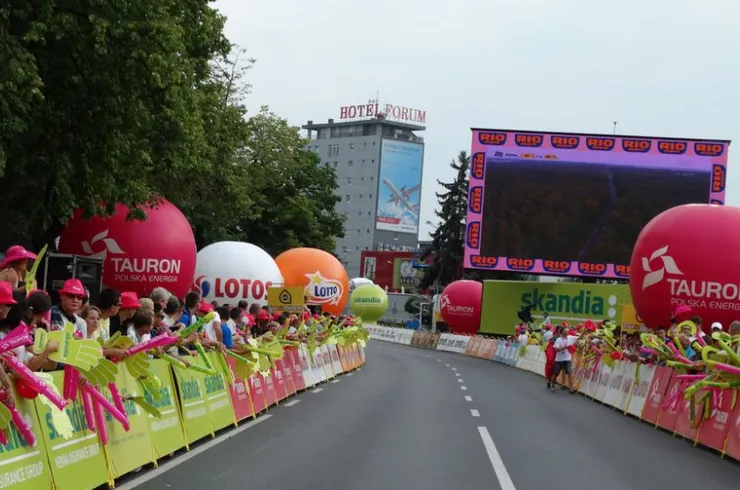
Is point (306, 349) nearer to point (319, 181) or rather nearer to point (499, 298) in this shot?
point (499, 298)

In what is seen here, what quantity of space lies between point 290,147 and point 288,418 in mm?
39107

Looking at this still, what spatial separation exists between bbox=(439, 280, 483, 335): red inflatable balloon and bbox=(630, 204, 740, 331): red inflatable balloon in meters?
34.2

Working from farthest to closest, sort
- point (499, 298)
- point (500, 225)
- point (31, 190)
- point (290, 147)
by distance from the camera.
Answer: point (290, 147), point (499, 298), point (500, 225), point (31, 190)

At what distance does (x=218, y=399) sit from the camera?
13531mm

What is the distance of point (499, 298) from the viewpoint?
4912 centimetres

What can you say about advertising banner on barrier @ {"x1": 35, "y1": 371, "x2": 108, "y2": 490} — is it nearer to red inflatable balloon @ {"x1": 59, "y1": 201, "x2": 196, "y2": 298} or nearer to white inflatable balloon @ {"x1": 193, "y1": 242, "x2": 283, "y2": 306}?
red inflatable balloon @ {"x1": 59, "y1": 201, "x2": 196, "y2": 298}

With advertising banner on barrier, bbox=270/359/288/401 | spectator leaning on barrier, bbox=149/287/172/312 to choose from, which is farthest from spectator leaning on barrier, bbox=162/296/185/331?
advertising banner on barrier, bbox=270/359/288/401

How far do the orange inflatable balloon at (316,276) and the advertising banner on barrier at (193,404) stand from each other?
24.2 m

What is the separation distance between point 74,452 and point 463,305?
51326 millimetres

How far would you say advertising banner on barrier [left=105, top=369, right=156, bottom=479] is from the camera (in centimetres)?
920

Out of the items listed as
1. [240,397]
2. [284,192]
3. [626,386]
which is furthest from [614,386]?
[284,192]

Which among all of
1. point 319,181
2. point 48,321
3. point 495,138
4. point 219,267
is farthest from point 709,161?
point 48,321

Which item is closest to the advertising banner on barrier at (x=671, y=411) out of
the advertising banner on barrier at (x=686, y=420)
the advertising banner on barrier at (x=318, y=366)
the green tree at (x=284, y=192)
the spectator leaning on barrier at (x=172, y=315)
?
the advertising banner on barrier at (x=686, y=420)

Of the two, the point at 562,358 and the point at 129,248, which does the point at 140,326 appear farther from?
the point at 562,358
